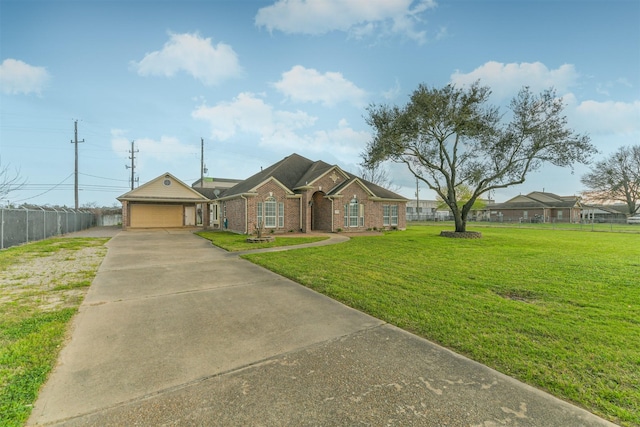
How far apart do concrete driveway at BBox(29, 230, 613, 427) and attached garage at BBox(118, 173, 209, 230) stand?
21.8m

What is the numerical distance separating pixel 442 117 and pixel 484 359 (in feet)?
58.7

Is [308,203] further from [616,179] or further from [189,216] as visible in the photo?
[616,179]

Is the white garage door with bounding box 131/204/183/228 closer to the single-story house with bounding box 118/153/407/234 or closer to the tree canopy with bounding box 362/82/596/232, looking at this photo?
the single-story house with bounding box 118/153/407/234

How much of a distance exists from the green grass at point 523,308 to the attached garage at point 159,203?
60.4 feet

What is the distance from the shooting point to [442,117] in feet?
59.0

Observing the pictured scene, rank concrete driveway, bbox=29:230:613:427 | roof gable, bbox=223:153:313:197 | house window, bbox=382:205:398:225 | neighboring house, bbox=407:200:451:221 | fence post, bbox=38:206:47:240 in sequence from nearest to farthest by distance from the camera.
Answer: concrete driveway, bbox=29:230:613:427 < fence post, bbox=38:206:47:240 < roof gable, bbox=223:153:313:197 < house window, bbox=382:205:398:225 < neighboring house, bbox=407:200:451:221

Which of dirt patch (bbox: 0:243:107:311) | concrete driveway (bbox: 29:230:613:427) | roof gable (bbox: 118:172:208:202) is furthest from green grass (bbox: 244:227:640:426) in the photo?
roof gable (bbox: 118:172:208:202)

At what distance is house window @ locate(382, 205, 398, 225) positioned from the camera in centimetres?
2458

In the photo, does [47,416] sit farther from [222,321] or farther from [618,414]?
[618,414]

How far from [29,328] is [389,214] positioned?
2344cm

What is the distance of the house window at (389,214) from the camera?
24578mm

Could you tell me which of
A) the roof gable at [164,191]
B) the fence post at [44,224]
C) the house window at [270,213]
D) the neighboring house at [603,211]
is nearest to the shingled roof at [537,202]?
the neighboring house at [603,211]

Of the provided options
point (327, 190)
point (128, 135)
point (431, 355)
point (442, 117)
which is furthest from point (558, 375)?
point (128, 135)

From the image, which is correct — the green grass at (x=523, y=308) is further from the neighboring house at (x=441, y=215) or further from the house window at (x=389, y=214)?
the neighboring house at (x=441, y=215)
